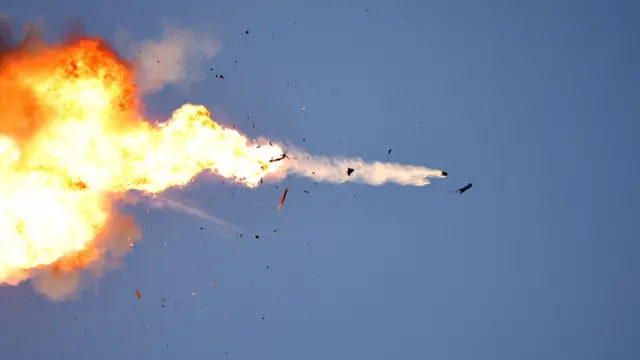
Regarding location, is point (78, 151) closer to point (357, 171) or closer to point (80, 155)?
point (80, 155)

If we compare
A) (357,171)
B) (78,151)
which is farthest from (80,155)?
(357,171)

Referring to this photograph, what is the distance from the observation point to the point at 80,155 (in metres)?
28.0

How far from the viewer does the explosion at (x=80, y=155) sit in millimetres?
27250

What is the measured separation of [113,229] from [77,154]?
339cm

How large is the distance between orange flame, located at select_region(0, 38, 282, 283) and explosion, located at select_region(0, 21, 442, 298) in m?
0.04

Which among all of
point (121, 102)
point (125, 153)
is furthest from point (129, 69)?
point (125, 153)

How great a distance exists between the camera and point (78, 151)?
27.9 metres

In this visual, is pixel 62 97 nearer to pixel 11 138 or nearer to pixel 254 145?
pixel 11 138

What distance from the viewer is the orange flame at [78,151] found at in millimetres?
27250

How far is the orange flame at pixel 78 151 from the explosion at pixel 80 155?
0.13 ft

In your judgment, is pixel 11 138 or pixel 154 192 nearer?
pixel 11 138

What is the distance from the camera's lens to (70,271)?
1125 inches

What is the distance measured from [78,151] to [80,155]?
18cm

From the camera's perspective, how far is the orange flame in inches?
1073
